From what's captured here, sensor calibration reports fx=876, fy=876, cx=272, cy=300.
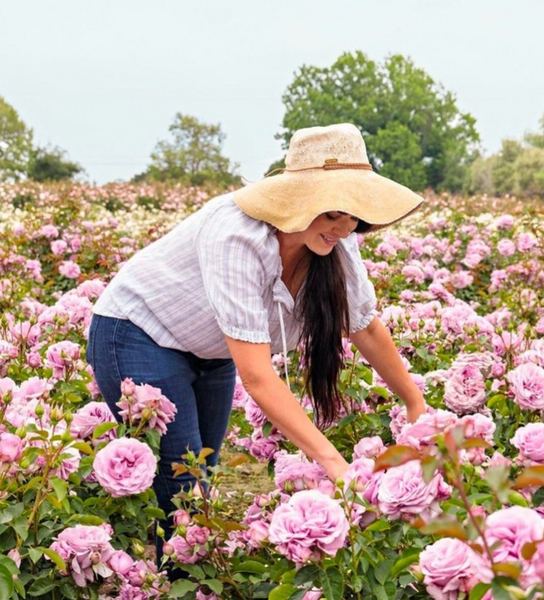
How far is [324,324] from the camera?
7.23 ft

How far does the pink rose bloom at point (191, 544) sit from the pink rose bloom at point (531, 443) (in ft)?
2.09

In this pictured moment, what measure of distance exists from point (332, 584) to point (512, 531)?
46 cm

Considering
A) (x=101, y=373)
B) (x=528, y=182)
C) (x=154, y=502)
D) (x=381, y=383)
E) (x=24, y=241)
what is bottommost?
(x=154, y=502)

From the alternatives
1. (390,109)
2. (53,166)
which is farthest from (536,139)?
(53,166)

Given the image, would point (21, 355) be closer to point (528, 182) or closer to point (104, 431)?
point (104, 431)

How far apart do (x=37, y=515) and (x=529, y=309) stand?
9.10ft

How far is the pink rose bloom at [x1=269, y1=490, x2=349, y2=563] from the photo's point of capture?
4.47 ft

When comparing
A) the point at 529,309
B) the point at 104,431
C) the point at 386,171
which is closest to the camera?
the point at 104,431

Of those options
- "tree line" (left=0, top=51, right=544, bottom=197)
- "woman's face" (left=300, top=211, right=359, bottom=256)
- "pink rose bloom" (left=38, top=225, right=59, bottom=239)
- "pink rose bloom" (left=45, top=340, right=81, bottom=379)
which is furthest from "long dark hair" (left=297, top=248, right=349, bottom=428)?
"tree line" (left=0, top=51, right=544, bottom=197)

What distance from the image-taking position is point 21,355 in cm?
312

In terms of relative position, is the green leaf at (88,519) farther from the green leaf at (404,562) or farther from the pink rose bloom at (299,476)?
the green leaf at (404,562)

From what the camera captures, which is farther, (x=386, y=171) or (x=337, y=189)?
(x=386, y=171)

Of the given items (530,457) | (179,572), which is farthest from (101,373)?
(530,457)

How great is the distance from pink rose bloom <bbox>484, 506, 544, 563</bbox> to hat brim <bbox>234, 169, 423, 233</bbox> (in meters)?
0.93
